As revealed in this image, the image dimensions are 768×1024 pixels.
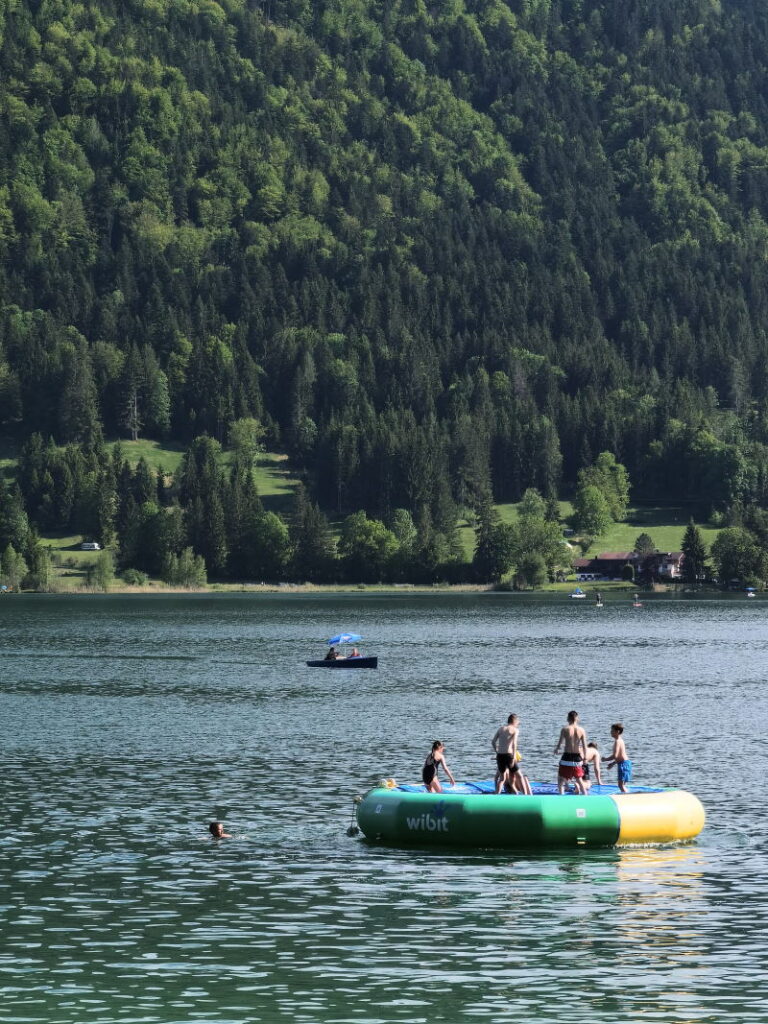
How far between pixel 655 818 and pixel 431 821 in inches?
281

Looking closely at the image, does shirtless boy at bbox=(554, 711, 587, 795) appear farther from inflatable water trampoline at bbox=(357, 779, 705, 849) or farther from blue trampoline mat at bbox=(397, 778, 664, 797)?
inflatable water trampoline at bbox=(357, 779, 705, 849)

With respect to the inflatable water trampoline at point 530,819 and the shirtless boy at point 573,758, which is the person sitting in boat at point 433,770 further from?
the shirtless boy at point 573,758

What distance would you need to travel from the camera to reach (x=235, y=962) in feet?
134

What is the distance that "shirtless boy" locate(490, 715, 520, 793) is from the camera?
56312 millimetres

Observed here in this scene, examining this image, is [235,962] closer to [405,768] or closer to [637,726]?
[405,768]

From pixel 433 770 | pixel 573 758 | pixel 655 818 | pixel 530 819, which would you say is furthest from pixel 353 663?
pixel 530 819

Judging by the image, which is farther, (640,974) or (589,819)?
(589,819)

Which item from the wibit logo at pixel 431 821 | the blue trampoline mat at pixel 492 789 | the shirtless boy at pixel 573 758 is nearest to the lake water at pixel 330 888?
the wibit logo at pixel 431 821

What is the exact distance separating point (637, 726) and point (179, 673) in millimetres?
48874

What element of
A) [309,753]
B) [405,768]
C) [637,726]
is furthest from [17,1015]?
[637,726]

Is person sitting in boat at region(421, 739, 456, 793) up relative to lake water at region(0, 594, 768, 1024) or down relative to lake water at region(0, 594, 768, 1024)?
up

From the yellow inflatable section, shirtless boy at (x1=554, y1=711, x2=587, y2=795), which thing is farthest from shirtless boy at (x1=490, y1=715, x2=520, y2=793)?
the yellow inflatable section

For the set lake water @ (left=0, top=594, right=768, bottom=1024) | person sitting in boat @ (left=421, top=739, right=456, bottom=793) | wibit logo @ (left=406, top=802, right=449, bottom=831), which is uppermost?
person sitting in boat @ (left=421, top=739, right=456, bottom=793)

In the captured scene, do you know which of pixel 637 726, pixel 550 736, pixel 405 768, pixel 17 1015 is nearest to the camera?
pixel 17 1015
